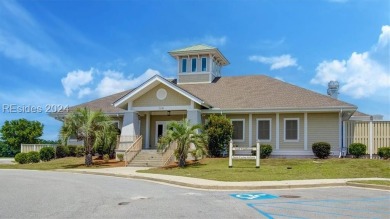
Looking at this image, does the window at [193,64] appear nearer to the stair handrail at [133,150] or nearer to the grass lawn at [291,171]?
the stair handrail at [133,150]

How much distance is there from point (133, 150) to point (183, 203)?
60.7 feet

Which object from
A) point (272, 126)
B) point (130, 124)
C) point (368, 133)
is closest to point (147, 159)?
point (130, 124)

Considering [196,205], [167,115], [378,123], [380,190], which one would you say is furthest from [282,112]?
[196,205]

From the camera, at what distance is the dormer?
37.6 m

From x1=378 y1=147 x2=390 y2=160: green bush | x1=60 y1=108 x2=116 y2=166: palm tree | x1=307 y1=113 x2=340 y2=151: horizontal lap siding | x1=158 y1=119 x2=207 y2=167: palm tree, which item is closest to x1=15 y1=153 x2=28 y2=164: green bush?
x1=60 y1=108 x2=116 y2=166: palm tree

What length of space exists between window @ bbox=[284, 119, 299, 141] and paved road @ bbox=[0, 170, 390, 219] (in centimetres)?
1424

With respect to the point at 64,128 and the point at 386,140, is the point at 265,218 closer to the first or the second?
the point at 64,128

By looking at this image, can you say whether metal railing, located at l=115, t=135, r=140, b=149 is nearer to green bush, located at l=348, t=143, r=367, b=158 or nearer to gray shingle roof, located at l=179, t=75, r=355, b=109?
gray shingle roof, located at l=179, t=75, r=355, b=109

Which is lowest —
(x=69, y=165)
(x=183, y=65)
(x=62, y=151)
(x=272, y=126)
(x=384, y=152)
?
(x=69, y=165)

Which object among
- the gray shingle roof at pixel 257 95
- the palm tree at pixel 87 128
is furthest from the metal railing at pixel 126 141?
the gray shingle roof at pixel 257 95

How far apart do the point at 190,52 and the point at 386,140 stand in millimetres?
17012

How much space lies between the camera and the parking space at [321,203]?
401 inches

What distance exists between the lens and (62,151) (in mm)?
34344

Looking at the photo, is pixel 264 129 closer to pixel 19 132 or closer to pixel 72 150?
pixel 72 150
